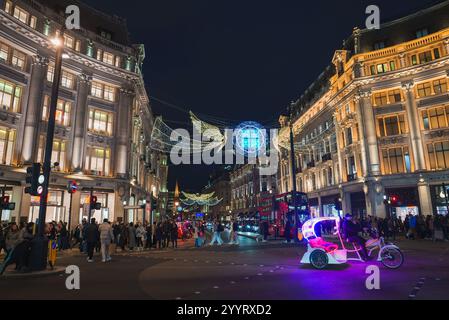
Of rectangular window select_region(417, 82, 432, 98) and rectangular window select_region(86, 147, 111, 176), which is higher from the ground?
rectangular window select_region(417, 82, 432, 98)

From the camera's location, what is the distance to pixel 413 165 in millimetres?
33438

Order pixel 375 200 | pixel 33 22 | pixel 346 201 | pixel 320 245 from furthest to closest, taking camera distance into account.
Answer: pixel 346 201, pixel 375 200, pixel 33 22, pixel 320 245

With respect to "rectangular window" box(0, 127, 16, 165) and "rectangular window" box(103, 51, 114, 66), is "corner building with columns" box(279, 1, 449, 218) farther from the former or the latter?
"rectangular window" box(0, 127, 16, 165)

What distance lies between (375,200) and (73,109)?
31.4m

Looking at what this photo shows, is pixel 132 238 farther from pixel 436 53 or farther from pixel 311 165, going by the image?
pixel 436 53

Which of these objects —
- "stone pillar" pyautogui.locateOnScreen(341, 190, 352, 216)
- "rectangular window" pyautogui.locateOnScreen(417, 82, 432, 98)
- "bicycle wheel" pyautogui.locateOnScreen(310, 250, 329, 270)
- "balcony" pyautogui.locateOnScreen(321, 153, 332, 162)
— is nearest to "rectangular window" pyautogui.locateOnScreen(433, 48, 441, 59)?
"rectangular window" pyautogui.locateOnScreen(417, 82, 432, 98)

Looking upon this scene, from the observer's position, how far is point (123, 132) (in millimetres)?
31547

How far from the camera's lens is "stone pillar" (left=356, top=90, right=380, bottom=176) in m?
34.8

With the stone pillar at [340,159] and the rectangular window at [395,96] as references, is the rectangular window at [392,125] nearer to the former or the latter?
the rectangular window at [395,96]

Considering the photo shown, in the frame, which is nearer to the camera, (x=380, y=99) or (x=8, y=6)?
(x=8, y=6)

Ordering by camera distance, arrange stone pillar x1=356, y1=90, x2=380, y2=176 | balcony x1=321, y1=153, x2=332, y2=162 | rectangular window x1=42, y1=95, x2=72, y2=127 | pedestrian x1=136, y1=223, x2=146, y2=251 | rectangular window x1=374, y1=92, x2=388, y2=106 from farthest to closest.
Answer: balcony x1=321, y1=153, x2=332, y2=162 < rectangular window x1=374, y1=92, x2=388, y2=106 < stone pillar x1=356, y1=90, x2=380, y2=176 < rectangular window x1=42, y1=95, x2=72, y2=127 < pedestrian x1=136, y1=223, x2=146, y2=251

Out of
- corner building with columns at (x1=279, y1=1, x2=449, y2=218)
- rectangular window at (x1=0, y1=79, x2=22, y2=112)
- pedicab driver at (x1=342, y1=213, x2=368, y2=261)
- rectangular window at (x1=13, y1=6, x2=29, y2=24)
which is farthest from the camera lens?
corner building with columns at (x1=279, y1=1, x2=449, y2=218)

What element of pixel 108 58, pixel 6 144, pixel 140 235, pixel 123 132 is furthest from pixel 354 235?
pixel 108 58

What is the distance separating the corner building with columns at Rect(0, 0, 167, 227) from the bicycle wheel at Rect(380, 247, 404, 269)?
1694 centimetres
